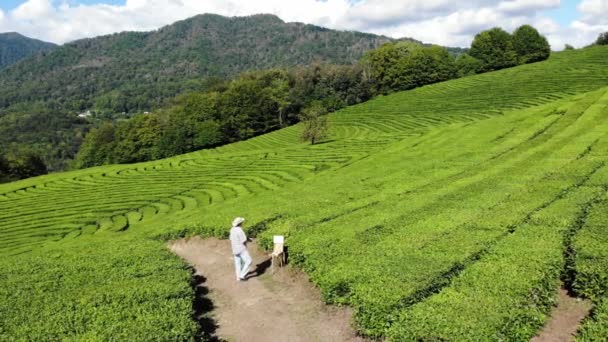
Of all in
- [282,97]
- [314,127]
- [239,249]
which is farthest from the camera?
[282,97]

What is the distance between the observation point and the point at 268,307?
17.8 metres

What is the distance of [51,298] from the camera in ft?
56.9

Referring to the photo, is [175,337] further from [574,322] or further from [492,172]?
[492,172]

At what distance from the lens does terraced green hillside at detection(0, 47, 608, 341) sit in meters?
14.5

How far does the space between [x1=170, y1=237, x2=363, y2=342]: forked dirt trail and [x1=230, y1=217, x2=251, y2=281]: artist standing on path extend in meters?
0.50

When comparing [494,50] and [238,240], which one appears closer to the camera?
[238,240]

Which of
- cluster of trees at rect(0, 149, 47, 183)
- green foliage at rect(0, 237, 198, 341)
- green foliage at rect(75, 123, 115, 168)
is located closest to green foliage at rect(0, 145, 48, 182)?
cluster of trees at rect(0, 149, 47, 183)

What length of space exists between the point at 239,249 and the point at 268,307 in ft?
10.4

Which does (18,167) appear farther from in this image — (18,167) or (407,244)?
(407,244)

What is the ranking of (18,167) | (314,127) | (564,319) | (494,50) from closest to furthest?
(564,319) → (314,127) → (18,167) → (494,50)

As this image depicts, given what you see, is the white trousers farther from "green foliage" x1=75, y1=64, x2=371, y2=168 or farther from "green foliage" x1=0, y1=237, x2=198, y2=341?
"green foliage" x1=75, y1=64, x2=371, y2=168

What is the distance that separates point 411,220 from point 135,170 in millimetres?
74912

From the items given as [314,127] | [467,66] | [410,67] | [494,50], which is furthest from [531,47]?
[314,127]

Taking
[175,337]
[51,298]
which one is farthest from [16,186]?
[175,337]
